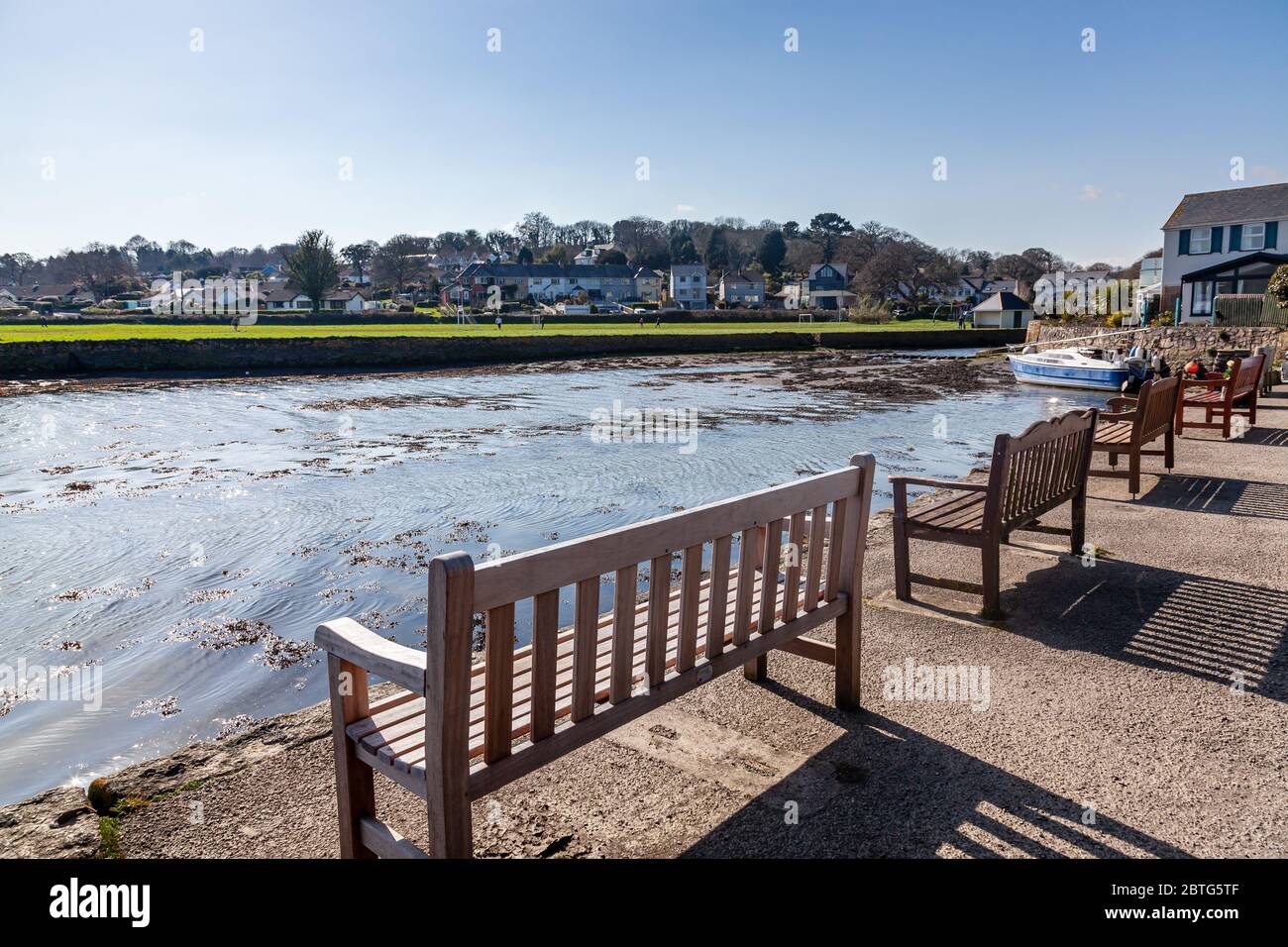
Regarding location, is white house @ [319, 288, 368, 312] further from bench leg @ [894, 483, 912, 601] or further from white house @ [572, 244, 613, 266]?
bench leg @ [894, 483, 912, 601]

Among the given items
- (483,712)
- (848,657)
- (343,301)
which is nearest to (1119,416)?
(848,657)

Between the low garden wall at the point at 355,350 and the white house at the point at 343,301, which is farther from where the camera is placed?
the white house at the point at 343,301

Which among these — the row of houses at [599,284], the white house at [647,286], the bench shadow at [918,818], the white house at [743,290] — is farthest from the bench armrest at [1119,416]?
the white house at [647,286]

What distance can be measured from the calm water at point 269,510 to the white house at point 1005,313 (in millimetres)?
60289

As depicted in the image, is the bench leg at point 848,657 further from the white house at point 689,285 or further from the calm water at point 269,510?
the white house at point 689,285

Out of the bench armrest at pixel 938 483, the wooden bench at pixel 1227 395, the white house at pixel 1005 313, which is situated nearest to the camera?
the bench armrest at pixel 938 483

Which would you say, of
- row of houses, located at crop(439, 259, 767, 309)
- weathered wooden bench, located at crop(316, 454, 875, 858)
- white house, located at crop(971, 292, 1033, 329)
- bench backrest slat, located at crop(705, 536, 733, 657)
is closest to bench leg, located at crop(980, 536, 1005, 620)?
weathered wooden bench, located at crop(316, 454, 875, 858)

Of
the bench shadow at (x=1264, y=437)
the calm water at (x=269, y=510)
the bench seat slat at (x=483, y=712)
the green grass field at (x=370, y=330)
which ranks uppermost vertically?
the green grass field at (x=370, y=330)

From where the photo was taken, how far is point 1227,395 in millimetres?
13453

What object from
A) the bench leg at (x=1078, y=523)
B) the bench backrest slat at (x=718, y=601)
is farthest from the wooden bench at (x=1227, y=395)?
the bench backrest slat at (x=718, y=601)

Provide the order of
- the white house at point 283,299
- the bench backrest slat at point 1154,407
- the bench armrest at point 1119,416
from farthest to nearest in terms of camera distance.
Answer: the white house at point 283,299 < the bench armrest at point 1119,416 < the bench backrest slat at point 1154,407

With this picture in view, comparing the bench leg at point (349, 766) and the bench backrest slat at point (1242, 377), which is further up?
the bench backrest slat at point (1242, 377)

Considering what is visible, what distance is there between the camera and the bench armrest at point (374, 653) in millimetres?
2723

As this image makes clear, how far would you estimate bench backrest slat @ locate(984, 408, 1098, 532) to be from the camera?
5.83 metres
